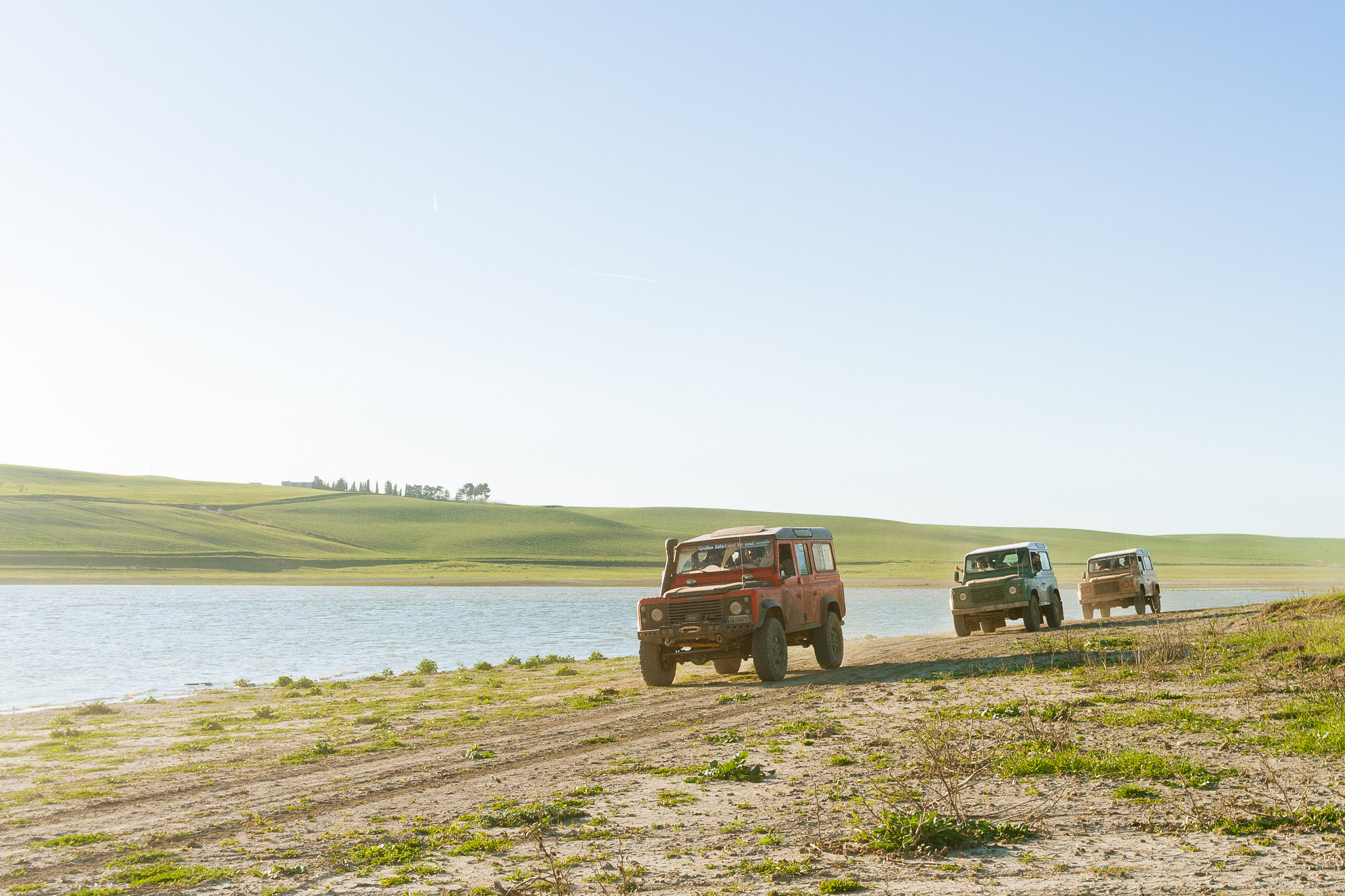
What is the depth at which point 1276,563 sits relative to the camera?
502 feet

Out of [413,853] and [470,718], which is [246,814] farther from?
[470,718]

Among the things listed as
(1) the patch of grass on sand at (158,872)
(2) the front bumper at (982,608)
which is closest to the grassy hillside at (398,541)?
(2) the front bumper at (982,608)

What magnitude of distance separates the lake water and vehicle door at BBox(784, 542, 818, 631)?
11.8 m

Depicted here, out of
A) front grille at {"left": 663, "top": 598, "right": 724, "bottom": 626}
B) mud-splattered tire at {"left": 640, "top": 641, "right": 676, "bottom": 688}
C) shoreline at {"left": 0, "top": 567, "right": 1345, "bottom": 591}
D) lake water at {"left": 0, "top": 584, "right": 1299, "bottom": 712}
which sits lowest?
shoreline at {"left": 0, "top": 567, "right": 1345, "bottom": 591}

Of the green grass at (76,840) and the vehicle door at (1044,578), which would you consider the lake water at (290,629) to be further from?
the green grass at (76,840)

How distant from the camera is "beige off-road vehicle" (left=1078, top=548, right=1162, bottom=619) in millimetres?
35469

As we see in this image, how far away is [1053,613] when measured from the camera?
30781mm

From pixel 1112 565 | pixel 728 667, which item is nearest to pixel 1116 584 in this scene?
pixel 1112 565

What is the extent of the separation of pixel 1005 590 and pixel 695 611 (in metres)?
13.2

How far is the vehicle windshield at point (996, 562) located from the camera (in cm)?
3019

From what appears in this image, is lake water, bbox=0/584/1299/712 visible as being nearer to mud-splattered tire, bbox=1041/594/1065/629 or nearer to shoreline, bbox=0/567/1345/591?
mud-splattered tire, bbox=1041/594/1065/629

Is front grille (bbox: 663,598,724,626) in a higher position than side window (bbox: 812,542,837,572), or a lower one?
lower

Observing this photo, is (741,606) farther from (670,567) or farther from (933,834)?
(933,834)

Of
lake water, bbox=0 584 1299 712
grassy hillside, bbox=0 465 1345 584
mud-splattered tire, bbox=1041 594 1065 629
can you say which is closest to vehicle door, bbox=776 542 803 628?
lake water, bbox=0 584 1299 712
